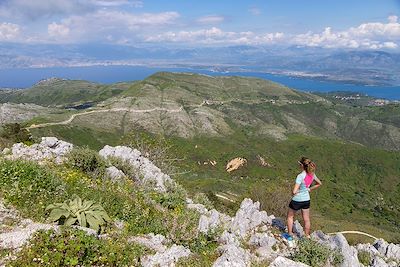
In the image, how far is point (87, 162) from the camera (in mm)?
17766

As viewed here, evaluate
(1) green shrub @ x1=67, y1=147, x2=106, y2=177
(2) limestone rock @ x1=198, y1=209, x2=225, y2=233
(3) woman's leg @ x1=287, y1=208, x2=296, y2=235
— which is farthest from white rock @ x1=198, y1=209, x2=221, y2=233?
(1) green shrub @ x1=67, y1=147, x2=106, y2=177

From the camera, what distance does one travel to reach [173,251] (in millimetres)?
9305

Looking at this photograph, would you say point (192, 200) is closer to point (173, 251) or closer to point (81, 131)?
point (173, 251)

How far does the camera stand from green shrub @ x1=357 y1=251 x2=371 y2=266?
46.2 feet

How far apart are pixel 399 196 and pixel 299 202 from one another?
7033 inches

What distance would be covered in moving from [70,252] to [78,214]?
92.4 inches

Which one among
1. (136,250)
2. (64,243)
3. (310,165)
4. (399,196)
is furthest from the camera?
(399,196)

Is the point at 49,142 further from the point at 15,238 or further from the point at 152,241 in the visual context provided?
the point at 15,238

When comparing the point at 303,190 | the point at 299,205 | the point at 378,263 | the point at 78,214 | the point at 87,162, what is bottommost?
the point at 378,263

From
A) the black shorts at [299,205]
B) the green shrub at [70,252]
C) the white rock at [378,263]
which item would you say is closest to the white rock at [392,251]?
the white rock at [378,263]

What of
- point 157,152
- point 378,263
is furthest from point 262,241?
point 157,152

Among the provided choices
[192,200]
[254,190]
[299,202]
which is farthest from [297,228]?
[254,190]

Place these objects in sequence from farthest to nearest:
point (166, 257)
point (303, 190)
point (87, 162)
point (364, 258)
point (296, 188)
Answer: point (87, 162)
point (364, 258)
point (303, 190)
point (296, 188)
point (166, 257)

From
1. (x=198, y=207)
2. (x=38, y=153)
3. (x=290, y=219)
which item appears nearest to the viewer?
(x=290, y=219)
